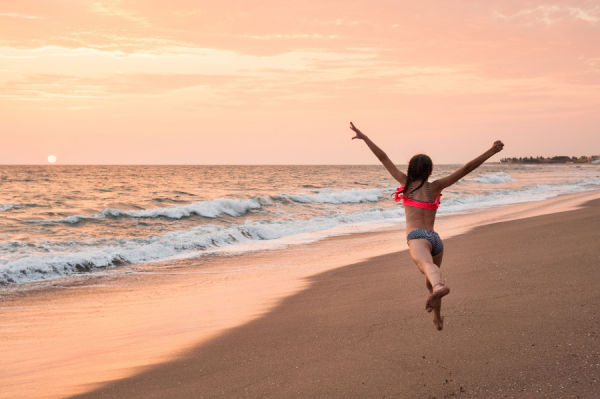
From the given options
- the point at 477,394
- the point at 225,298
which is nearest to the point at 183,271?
the point at 225,298

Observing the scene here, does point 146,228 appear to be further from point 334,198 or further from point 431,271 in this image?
point 334,198

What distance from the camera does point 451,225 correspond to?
19.8 m

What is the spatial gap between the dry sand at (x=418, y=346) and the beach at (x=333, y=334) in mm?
17

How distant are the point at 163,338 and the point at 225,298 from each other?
2.42 m

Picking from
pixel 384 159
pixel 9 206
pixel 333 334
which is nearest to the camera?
pixel 384 159

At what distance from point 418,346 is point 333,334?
1.13 m

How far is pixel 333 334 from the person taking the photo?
602 cm

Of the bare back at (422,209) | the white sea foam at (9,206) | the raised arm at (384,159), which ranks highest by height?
the raised arm at (384,159)

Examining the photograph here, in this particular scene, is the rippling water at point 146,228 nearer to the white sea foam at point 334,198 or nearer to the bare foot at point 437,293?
the white sea foam at point 334,198

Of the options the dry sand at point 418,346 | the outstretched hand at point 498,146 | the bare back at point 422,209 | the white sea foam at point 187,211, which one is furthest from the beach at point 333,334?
the white sea foam at point 187,211

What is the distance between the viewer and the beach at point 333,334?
4543mm

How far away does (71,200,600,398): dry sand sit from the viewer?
4.38 m

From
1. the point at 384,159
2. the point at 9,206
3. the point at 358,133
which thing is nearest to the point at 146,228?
the point at 9,206

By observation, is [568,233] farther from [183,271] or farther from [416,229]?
[183,271]
